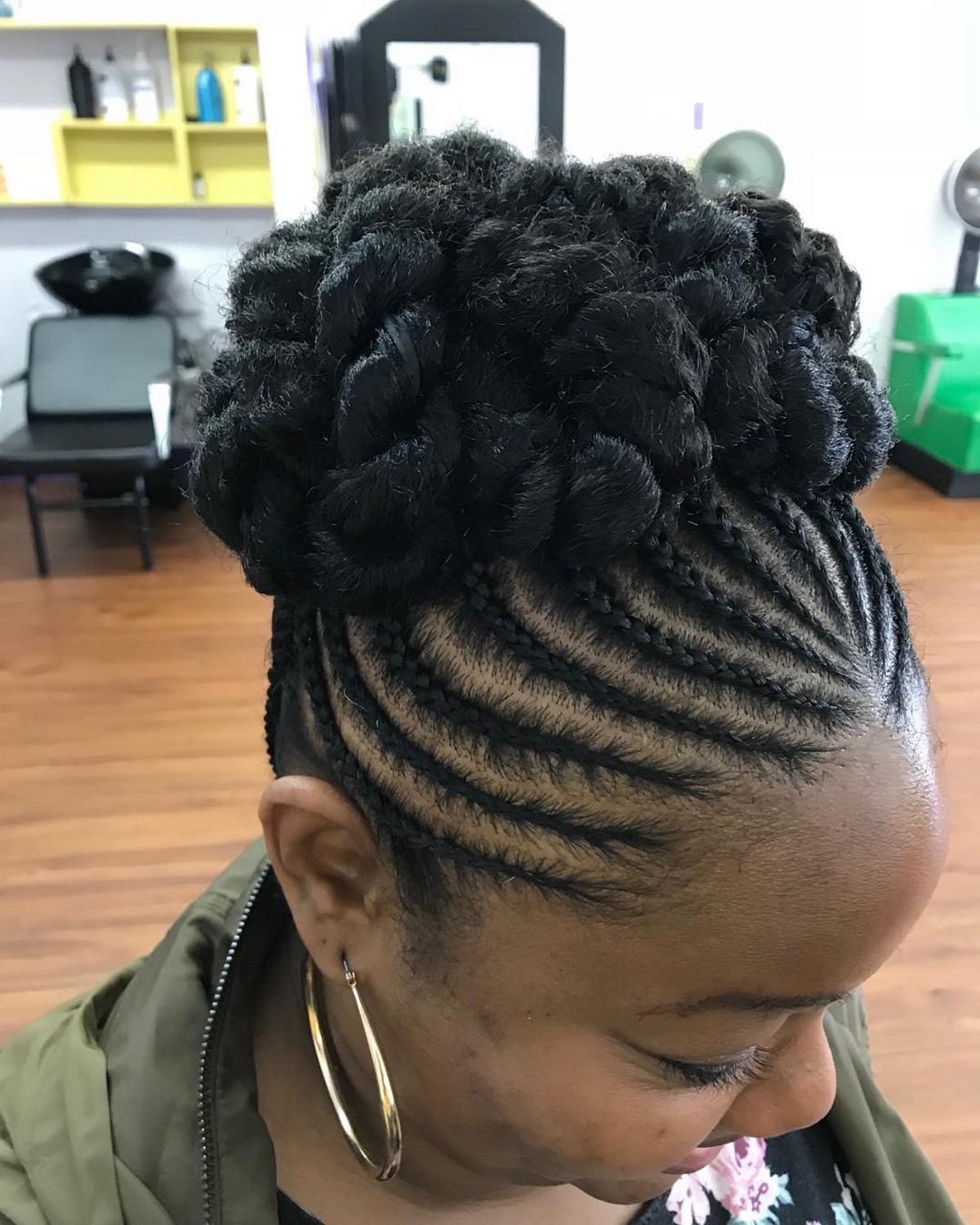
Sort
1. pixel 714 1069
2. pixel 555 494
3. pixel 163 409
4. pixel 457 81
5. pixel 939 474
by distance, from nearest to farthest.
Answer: pixel 555 494, pixel 714 1069, pixel 163 409, pixel 457 81, pixel 939 474

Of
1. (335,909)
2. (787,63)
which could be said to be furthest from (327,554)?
(787,63)

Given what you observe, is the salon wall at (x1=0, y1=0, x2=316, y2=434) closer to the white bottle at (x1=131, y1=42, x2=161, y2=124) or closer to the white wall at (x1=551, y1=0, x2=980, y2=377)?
the white bottle at (x1=131, y1=42, x2=161, y2=124)

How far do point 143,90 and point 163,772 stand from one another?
3.15 metres

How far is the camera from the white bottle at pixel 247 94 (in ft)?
13.5

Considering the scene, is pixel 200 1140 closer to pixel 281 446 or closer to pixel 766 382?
pixel 281 446

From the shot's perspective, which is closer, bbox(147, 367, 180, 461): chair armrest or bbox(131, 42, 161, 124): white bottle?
bbox(147, 367, 180, 461): chair armrest

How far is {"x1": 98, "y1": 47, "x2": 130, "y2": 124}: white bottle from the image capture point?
13.7 feet

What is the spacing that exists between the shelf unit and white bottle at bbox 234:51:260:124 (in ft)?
0.13

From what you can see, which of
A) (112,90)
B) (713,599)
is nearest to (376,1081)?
(713,599)

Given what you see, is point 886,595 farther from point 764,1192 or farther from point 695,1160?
point 764,1192

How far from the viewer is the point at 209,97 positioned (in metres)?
4.16

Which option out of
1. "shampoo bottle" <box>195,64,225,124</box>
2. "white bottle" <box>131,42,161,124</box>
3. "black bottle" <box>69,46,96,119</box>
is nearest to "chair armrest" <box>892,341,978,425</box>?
"shampoo bottle" <box>195,64,225,124</box>

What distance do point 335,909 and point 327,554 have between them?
0.80 ft

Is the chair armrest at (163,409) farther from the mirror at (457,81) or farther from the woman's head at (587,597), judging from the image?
the woman's head at (587,597)
